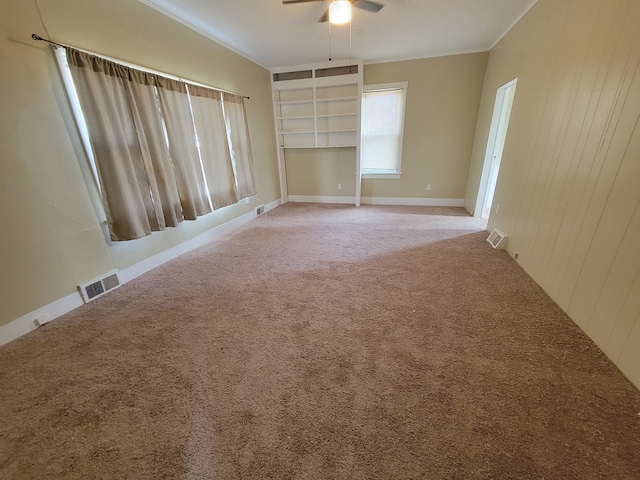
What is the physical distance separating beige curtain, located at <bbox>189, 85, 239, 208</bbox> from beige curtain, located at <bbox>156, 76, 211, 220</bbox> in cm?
13

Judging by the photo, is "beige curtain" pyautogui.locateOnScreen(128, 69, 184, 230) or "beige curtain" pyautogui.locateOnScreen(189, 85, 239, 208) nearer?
"beige curtain" pyautogui.locateOnScreen(128, 69, 184, 230)

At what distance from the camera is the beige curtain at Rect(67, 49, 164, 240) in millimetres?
2045

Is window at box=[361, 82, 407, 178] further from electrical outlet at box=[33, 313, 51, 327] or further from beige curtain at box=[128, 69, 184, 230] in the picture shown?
electrical outlet at box=[33, 313, 51, 327]

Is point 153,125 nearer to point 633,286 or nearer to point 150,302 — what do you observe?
point 150,302

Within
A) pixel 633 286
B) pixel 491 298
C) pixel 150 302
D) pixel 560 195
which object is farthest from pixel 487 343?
pixel 150 302

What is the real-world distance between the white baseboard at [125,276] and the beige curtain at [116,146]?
42 centimetres

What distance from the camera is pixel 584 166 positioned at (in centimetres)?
182

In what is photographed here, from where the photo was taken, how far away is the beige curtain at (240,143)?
12.1ft

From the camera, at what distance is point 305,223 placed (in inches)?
167

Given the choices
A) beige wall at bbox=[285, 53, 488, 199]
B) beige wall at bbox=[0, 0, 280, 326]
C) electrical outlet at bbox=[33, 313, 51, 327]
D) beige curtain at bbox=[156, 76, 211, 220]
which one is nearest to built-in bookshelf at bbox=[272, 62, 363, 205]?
beige wall at bbox=[285, 53, 488, 199]

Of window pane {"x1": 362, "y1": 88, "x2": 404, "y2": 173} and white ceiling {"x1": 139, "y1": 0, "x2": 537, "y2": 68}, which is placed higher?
white ceiling {"x1": 139, "y1": 0, "x2": 537, "y2": 68}

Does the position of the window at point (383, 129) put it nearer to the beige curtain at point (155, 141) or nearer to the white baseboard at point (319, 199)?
the white baseboard at point (319, 199)

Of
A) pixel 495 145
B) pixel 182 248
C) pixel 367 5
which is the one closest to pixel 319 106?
pixel 367 5

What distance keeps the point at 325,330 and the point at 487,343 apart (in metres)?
1.05
